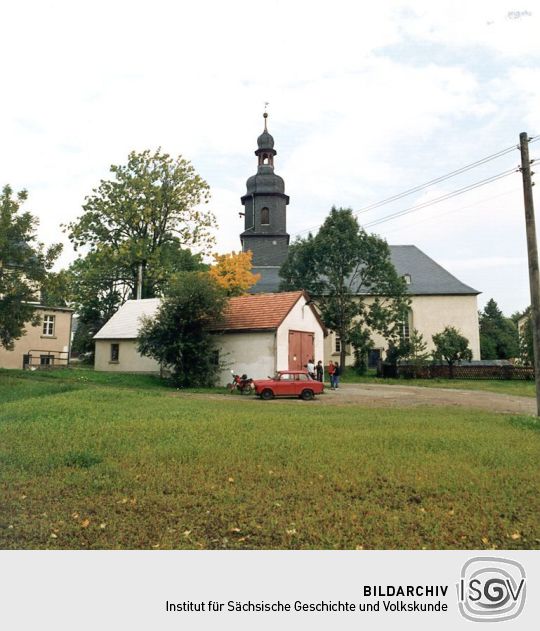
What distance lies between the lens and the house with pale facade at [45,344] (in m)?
34.1

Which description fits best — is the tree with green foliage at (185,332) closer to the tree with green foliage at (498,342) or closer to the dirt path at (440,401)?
the dirt path at (440,401)

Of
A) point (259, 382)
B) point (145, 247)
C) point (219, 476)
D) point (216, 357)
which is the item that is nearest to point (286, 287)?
point (145, 247)

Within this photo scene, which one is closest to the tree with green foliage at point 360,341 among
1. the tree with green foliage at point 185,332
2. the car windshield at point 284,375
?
the tree with green foliage at point 185,332

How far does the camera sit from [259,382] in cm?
1973

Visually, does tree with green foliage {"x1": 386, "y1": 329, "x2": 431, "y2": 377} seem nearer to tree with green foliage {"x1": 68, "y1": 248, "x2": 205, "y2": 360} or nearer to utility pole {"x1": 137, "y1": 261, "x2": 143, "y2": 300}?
tree with green foliage {"x1": 68, "y1": 248, "x2": 205, "y2": 360}

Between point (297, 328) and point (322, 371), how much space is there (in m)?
2.70

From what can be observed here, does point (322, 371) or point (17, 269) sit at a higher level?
point (17, 269)

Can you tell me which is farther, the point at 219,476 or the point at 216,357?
the point at 216,357

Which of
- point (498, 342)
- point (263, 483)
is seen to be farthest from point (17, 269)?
point (498, 342)

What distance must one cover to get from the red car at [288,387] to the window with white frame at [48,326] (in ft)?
77.5

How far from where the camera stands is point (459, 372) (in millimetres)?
36500
